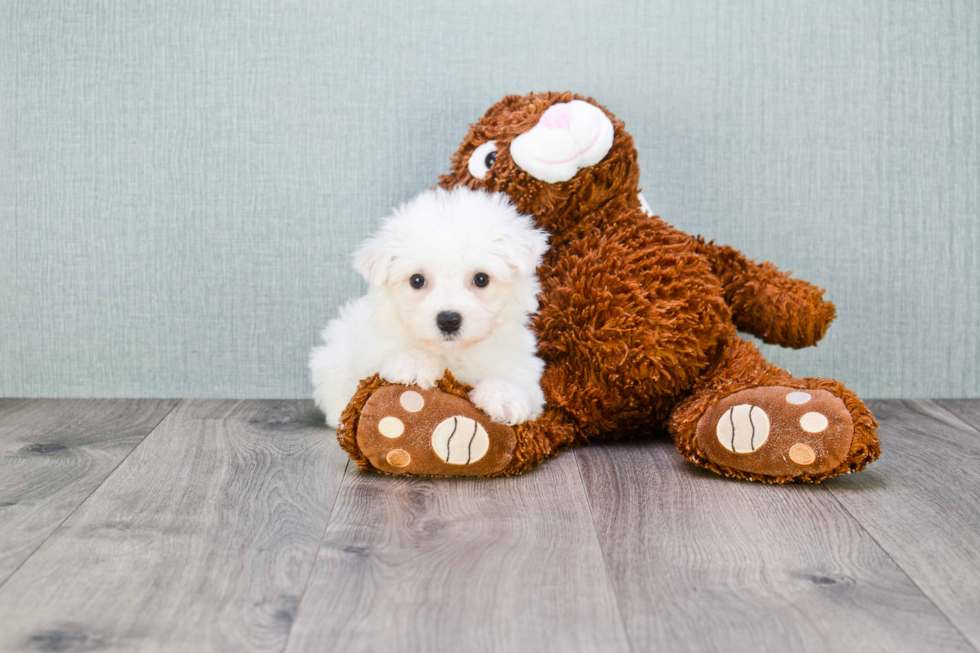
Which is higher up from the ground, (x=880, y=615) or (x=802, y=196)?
(x=802, y=196)

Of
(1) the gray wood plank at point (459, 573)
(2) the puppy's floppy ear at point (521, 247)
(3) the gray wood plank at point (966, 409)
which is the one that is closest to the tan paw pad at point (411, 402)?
(1) the gray wood plank at point (459, 573)

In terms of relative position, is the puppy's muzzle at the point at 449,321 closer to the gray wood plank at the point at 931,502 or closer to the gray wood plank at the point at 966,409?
the gray wood plank at the point at 931,502

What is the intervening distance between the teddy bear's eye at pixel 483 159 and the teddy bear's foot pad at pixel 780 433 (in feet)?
1.92

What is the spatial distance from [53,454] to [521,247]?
855mm

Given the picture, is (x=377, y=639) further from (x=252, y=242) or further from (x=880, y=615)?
(x=252, y=242)

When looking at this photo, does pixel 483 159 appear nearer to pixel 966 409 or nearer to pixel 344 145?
pixel 344 145

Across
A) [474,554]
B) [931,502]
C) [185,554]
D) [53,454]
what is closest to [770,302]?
[931,502]

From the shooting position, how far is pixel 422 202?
1.32m

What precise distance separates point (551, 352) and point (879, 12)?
1.04 metres

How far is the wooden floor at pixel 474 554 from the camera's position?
2.72ft

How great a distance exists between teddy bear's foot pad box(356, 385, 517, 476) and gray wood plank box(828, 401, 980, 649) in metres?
0.51

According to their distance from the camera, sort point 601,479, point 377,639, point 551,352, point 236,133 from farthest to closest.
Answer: point 236,133 → point 551,352 → point 601,479 → point 377,639

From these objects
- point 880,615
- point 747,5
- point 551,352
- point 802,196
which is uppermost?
point 747,5

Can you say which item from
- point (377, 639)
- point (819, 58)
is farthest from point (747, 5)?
point (377, 639)
